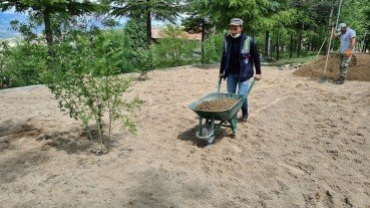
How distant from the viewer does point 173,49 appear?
576 inches

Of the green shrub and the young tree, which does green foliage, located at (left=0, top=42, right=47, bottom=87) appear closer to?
the young tree

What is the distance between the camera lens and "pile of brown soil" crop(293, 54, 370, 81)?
10617mm

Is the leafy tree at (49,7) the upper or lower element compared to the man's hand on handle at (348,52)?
upper

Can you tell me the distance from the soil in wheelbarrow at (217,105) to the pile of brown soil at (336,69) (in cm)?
658

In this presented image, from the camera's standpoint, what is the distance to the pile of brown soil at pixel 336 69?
34.8ft

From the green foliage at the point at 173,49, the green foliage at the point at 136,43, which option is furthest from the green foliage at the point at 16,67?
the green foliage at the point at 173,49

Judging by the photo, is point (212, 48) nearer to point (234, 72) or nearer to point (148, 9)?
point (148, 9)

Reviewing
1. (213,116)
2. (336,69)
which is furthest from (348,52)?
(213,116)

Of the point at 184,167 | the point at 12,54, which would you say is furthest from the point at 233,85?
the point at 12,54

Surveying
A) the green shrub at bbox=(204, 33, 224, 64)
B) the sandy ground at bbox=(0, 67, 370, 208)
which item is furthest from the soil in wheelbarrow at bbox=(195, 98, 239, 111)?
the green shrub at bbox=(204, 33, 224, 64)

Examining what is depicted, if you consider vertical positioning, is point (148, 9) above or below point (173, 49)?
above

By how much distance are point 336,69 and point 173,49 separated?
20.5 ft

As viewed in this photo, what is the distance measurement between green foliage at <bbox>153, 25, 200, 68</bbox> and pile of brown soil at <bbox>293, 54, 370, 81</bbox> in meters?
4.75

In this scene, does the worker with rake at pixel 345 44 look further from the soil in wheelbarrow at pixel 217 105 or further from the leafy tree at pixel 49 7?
the leafy tree at pixel 49 7
